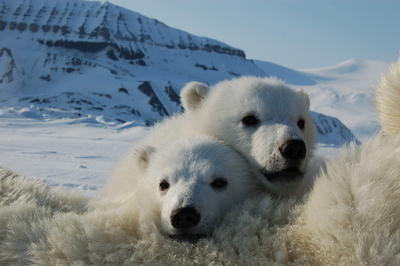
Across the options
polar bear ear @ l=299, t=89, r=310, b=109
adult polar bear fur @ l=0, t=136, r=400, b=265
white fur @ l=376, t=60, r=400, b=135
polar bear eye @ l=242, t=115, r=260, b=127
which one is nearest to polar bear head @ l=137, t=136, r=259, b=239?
adult polar bear fur @ l=0, t=136, r=400, b=265

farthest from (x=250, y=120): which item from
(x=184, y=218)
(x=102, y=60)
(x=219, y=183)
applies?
(x=102, y=60)

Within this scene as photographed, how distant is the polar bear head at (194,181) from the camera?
64.0 inches

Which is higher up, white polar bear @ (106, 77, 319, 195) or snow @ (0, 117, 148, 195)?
white polar bear @ (106, 77, 319, 195)

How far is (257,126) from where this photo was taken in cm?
277

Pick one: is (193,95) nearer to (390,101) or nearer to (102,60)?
(390,101)

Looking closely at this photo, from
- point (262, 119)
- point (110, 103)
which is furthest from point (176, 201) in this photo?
point (110, 103)

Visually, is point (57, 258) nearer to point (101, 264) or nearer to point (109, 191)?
point (101, 264)

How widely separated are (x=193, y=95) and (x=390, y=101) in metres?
2.16

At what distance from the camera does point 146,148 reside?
8.12 feet

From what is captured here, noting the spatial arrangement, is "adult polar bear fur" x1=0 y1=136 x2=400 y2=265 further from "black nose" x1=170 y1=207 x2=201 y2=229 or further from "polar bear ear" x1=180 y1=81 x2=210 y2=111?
"polar bear ear" x1=180 y1=81 x2=210 y2=111

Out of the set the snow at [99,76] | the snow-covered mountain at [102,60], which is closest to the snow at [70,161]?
the snow at [99,76]

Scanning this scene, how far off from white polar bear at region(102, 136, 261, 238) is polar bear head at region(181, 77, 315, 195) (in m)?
0.13

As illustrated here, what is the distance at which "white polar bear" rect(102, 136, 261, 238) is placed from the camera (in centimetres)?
162

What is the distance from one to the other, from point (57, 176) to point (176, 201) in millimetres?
5965
